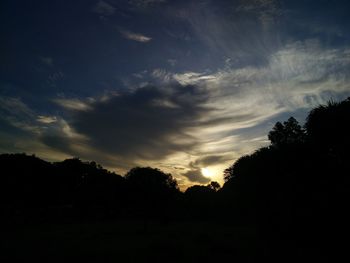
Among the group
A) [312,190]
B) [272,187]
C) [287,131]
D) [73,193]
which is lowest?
[312,190]

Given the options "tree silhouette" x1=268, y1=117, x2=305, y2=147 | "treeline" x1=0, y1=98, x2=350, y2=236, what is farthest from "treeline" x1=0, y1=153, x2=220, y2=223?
"tree silhouette" x1=268, y1=117, x2=305, y2=147

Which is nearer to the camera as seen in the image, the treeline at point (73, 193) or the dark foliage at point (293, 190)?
the dark foliage at point (293, 190)

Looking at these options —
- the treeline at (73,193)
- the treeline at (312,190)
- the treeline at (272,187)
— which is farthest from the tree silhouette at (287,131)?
the treeline at (73,193)

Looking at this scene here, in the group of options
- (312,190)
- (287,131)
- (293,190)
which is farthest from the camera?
(287,131)

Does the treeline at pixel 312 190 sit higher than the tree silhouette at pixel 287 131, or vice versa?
the tree silhouette at pixel 287 131

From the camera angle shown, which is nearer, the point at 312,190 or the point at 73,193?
the point at 312,190

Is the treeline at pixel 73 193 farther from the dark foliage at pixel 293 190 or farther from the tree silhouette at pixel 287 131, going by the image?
the tree silhouette at pixel 287 131

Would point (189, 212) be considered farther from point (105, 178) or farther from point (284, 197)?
point (284, 197)

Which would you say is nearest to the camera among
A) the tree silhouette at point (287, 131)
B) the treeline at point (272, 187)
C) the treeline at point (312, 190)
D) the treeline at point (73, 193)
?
the treeline at point (312, 190)

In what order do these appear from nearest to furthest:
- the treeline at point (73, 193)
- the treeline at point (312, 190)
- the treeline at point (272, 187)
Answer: the treeline at point (312, 190) → the treeline at point (272, 187) → the treeline at point (73, 193)

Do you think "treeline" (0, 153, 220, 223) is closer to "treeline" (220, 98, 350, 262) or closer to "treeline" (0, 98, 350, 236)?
"treeline" (0, 98, 350, 236)

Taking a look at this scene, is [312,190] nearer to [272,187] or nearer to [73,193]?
[272,187]

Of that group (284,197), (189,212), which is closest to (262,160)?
(284,197)

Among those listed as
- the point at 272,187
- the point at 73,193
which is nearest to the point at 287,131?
the point at 272,187
